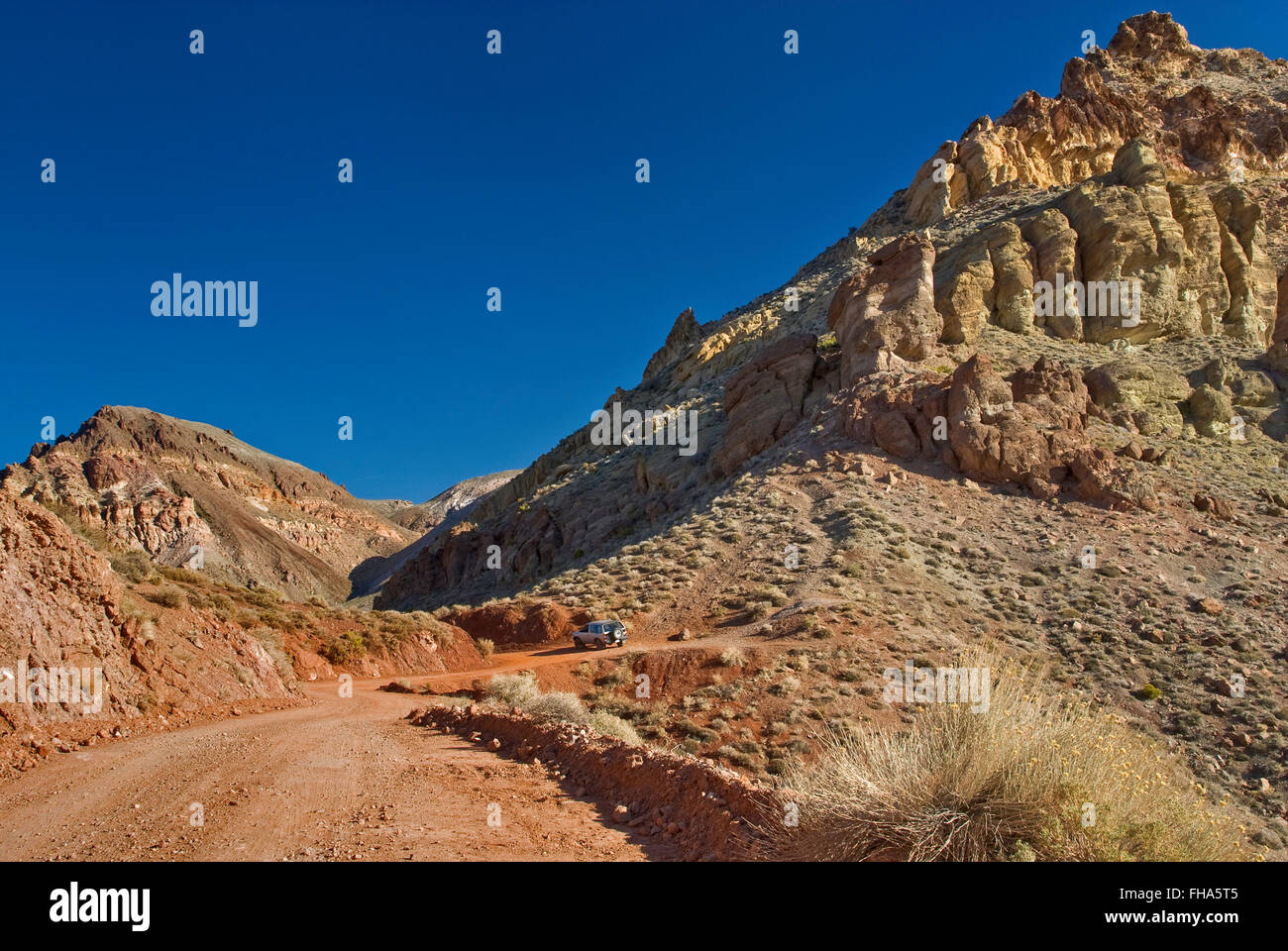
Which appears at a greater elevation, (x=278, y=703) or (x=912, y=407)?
(x=912, y=407)

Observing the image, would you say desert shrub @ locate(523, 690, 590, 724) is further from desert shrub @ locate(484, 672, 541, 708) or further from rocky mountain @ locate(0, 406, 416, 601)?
rocky mountain @ locate(0, 406, 416, 601)

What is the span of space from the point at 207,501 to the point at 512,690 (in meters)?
79.0

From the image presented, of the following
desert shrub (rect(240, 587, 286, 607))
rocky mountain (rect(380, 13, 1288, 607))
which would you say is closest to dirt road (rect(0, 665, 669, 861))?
desert shrub (rect(240, 587, 286, 607))

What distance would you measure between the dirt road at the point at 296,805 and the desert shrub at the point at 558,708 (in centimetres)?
236

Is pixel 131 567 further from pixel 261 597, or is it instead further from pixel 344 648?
pixel 261 597

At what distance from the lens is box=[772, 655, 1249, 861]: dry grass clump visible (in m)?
4.29

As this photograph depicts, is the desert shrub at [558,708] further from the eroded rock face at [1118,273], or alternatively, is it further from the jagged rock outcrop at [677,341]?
the jagged rock outcrop at [677,341]

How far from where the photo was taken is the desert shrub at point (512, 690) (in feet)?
44.1

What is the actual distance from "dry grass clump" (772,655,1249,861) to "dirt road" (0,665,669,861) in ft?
6.68

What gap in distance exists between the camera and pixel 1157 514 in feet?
77.0

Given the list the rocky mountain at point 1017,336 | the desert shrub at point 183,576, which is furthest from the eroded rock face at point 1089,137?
the desert shrub at point 183,576
